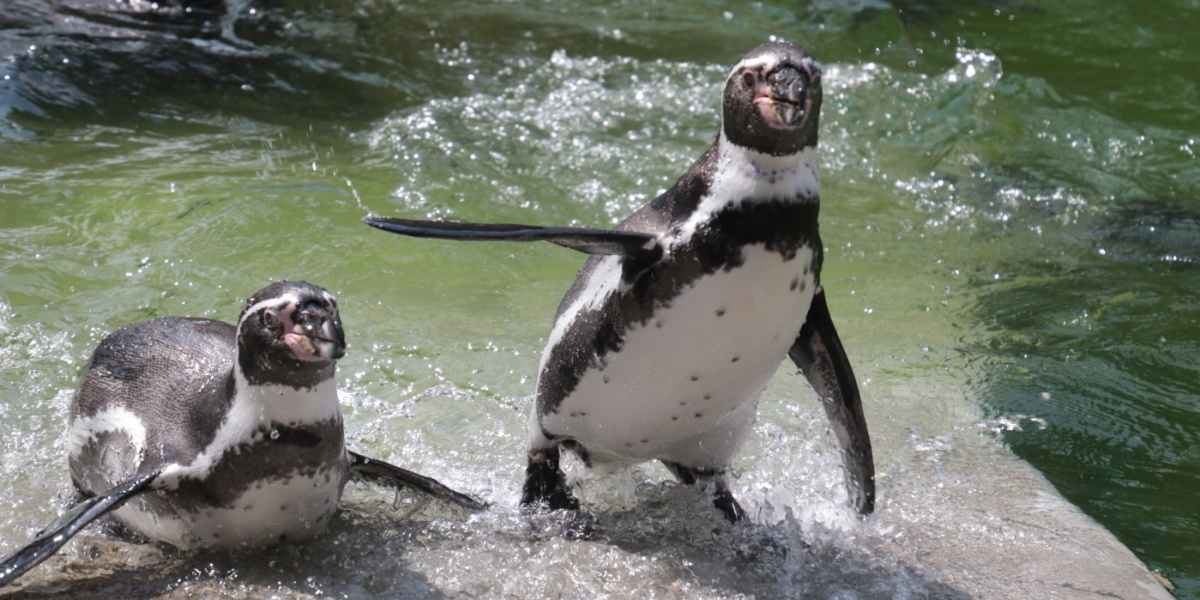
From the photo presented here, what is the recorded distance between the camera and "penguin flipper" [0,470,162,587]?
7.44 ft

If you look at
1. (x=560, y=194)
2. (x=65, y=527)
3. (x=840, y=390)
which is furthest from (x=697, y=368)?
(x=560, y=194)

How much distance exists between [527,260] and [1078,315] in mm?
2170

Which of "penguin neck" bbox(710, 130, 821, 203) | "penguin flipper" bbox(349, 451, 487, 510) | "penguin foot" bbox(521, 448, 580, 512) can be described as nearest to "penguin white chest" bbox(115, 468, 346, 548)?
→ "penguin flipper" bbox(349, 451, 487, 510)

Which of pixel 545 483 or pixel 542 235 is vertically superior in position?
pixel 542 235

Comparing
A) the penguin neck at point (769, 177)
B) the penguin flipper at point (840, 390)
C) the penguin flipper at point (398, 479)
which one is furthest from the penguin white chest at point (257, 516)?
the penguin flipper at point (840, 390)

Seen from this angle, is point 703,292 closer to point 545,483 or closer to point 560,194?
point 545,483

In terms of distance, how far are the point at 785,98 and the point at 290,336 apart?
1058mm

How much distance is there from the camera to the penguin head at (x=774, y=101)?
2.36m

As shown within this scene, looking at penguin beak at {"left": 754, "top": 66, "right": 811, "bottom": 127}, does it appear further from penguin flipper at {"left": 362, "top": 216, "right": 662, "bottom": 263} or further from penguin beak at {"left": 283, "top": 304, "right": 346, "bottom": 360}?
penguin beak at {"left": 283, "top": 304, "right": 346, "bottom": 360}

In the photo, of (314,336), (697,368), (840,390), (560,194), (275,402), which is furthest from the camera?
(560,194)

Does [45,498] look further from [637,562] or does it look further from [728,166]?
[728,166]

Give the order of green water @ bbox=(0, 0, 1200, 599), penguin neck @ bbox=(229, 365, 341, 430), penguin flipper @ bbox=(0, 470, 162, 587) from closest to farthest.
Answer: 1. penguin flipper @ bbox=(0, 470, 162, 587)
2. penguin neck @ bbox=(229, 365, 341, 430)
3. green water @ bbox=(0, 0, 1200, 599)

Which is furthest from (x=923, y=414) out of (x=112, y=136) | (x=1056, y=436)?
(x=112, y=136)

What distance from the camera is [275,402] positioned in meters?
2.42
